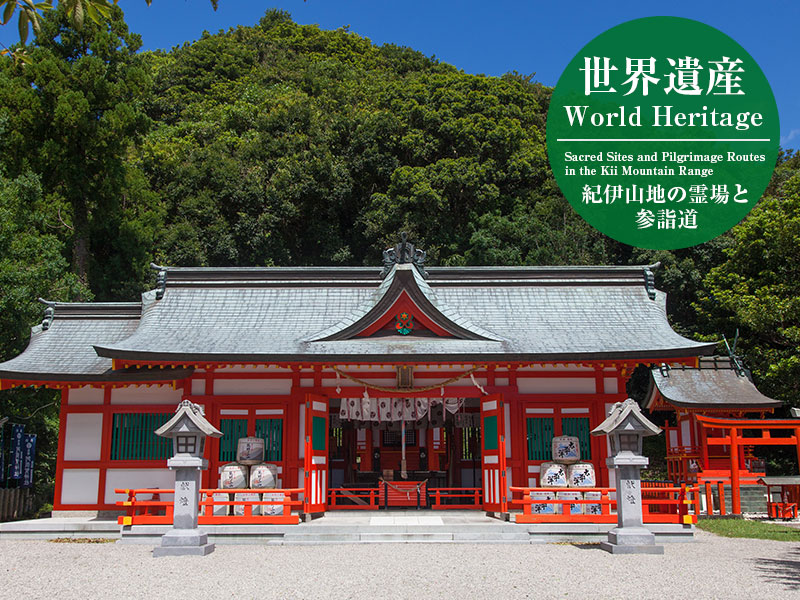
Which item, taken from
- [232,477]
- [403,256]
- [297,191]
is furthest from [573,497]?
[297,191]

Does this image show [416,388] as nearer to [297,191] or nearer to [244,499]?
[244,499]

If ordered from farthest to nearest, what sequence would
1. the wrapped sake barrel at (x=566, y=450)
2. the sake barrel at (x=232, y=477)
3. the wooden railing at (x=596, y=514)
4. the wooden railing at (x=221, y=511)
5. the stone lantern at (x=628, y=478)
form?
the wrapped sake barrel at (x=566, y=450), the sake barrel at (x=232, y=477), the wooden railing at (x=596, y=514), the wooden railing at (x=221, y=511), the stone lantern at (x=628, y=478)

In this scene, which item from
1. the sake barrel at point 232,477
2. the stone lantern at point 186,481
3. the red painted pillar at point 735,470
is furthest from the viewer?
the red painted pillar at point 735,470

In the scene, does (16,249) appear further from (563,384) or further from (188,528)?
(563,384)

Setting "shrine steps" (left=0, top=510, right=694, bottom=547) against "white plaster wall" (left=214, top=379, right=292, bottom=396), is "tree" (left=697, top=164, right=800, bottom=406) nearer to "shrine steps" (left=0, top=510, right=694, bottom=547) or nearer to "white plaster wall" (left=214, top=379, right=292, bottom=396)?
"shrine steps" (left=0, top=510, right=694, bottom=547)

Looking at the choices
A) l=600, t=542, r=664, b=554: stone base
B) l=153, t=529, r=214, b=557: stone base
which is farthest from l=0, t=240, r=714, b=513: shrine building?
l=600, t=542, r=664, b=554: stone base

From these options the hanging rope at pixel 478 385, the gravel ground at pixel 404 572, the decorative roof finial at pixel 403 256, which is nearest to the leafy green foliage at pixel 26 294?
the gravel ground at pixel 404 572

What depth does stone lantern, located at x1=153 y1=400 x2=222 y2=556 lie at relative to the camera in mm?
10867

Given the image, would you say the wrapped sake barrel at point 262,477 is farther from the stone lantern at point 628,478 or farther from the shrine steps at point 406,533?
the stone lantern at point 628,478

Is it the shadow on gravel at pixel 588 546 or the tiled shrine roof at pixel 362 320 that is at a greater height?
the tiled shrine roof at pixel 362 320

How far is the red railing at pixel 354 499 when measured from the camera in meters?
16.0

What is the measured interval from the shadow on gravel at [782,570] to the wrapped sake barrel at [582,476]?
3867mm

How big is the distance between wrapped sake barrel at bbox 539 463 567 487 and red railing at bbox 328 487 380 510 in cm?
383

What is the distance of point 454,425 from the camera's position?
64.6 feet
